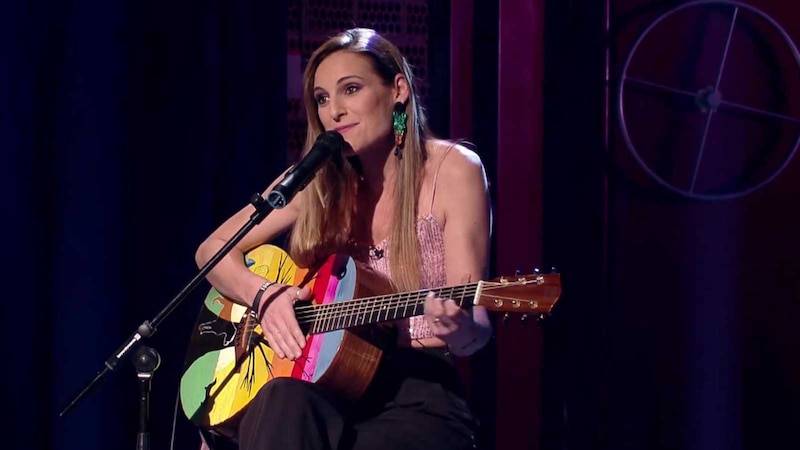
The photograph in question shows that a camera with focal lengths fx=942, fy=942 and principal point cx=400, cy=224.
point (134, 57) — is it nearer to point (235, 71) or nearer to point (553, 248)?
point (235, 71)

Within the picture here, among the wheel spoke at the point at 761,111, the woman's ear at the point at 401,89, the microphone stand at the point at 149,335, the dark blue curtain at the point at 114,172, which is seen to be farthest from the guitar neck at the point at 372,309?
the wheel spoke at the point at 761,111

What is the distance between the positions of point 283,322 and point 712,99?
1.36 metres

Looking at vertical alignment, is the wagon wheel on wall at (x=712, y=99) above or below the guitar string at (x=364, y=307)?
above

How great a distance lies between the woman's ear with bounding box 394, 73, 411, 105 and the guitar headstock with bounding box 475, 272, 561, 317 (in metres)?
0.63

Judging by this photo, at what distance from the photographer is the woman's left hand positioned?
5.76 ft

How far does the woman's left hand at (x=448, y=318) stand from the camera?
1757mm

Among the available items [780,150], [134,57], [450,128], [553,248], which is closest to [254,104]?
[134,57]

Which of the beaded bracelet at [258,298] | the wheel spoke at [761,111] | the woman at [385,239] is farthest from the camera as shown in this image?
the wheel spoke at [761,111]

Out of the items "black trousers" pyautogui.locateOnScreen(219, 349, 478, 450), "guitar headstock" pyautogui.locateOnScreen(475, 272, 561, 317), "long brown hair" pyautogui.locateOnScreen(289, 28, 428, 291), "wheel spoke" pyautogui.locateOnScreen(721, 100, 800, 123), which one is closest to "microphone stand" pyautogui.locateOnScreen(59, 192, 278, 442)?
"black trousers" pyautogui.locateOnScreen(219, 349, 478, 450)

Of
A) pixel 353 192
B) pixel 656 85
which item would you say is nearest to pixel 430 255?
pixel 353 192

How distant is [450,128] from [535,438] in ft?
3.14

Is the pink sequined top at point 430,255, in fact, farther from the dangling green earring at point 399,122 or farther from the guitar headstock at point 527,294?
the guitar headstock at point 527,294

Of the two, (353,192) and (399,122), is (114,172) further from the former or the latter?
(399,122)

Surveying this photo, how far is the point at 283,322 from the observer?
200cm
